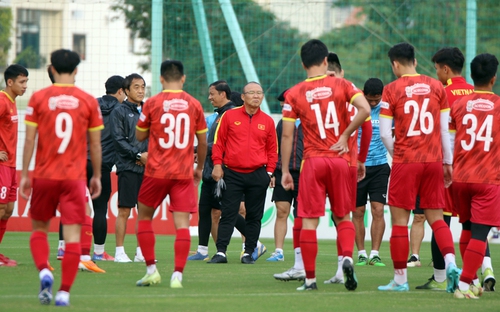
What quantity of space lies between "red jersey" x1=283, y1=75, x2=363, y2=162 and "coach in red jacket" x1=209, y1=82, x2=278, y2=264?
3558 mm

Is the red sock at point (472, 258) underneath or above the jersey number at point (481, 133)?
underneath

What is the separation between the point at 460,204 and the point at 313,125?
1.61m

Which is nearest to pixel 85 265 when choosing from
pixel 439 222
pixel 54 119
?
pixel 54 119

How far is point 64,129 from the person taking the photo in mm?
7734

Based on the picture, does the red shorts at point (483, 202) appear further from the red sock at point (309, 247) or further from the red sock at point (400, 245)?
the red sock at point (309, 247)

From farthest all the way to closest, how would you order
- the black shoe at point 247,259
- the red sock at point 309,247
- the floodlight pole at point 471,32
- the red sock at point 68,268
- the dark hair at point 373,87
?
1. the floodlight pole at point 471,32
2. the black shoe at point 247,259
3. the dark hair at point 373,87
4. the red sock at point 309,247
5. the red sock at point 68,268

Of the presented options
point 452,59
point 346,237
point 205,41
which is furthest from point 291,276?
point 205,41

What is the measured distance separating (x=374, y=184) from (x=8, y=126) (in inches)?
200

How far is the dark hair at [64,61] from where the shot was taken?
784cm

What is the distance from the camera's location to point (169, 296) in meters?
8.30

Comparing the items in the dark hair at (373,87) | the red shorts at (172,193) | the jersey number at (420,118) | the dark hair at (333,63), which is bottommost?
the red shorts at (172,193)

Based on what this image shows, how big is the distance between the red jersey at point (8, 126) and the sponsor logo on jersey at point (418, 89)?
499 cm

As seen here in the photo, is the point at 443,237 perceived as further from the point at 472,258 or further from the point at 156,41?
the point at 156,41

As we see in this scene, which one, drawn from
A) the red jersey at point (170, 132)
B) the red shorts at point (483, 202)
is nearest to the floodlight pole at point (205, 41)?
the red jersey at point (170, 132)
